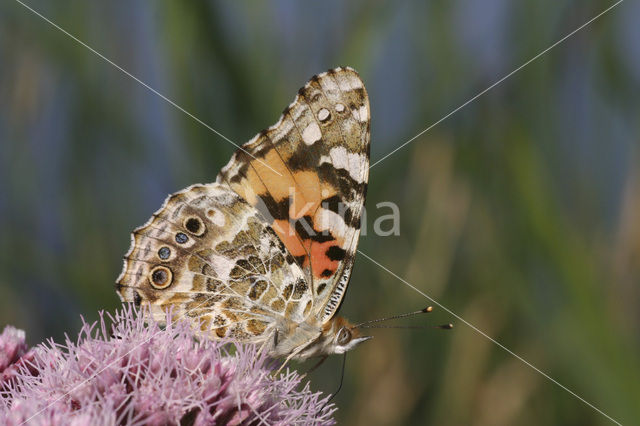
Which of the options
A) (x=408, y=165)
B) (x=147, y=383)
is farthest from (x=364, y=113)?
(x=408, y=165)

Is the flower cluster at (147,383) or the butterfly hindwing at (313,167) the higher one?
the butterfly hindwing at (313,167)

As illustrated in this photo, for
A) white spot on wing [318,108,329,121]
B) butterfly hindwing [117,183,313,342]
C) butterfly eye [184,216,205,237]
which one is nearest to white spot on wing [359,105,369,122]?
white spot on wing [318,108,329,121]

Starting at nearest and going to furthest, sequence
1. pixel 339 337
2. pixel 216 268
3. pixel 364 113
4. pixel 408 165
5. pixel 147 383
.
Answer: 1. pixel 147 383
2. pixel 339 337
3. pixel 216 268
4. pixel 364 113
5. pixel 408 165

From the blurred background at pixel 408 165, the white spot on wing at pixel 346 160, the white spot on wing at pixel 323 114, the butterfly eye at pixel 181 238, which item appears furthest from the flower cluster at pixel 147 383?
the blurred background at pixel 408 165

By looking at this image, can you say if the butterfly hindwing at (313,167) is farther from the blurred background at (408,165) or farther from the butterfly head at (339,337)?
the blurred background at (408,165)

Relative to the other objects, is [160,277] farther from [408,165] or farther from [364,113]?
[408,165]

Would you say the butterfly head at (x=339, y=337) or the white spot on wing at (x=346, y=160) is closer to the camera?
the butterfly head at (x=339, y=337)

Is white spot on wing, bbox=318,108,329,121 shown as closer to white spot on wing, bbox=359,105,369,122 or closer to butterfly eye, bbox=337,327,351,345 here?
white spot on wing, bbox=359,105,369,122
